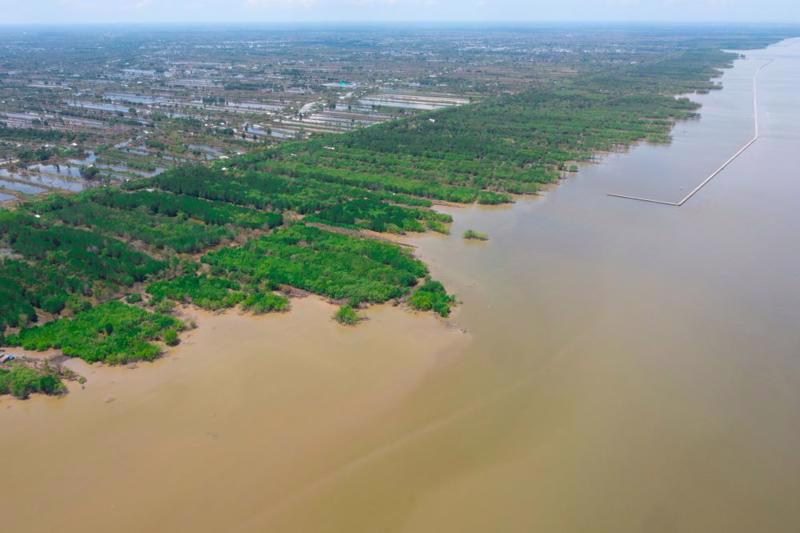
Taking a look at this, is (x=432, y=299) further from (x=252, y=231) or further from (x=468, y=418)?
(x=252, y=231)

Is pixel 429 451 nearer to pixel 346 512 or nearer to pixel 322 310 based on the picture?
pixel 346 512

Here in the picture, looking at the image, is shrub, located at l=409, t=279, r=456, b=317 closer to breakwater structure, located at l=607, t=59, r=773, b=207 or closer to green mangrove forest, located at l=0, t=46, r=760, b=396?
green mangrove forest, located at l=0, t=46, r=760, b=396

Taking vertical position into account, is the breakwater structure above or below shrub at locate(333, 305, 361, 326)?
above

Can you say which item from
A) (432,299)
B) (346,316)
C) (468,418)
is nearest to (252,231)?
(346,316)

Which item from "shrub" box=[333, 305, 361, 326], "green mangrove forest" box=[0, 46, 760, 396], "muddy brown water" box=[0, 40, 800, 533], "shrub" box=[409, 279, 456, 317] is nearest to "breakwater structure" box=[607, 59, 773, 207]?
"green mangrove forest" box=[0, 46, 760, 396]

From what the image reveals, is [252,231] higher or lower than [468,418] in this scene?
higher

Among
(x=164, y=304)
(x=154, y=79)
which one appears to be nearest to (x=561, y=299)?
(x=164, y=304)

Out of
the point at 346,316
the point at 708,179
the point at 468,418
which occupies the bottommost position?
the point at 468,418

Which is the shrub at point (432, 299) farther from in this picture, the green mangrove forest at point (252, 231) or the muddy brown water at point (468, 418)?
the muddy brown water at point (468, 418)

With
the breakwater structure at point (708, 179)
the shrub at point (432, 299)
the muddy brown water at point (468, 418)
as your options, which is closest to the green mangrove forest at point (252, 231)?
the shrub at point (432, 299)
